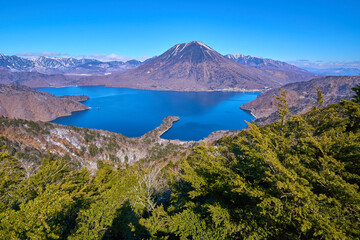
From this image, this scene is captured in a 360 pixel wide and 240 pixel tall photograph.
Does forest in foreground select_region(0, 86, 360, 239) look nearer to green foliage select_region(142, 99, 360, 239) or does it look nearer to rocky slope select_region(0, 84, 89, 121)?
green foliage select_region(142, 99, 360, 239)

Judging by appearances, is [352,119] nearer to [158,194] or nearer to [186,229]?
[186,229]

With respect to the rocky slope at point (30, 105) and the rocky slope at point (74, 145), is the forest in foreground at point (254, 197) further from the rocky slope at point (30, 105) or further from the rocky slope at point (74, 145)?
the rocky slope at point (30, 105)

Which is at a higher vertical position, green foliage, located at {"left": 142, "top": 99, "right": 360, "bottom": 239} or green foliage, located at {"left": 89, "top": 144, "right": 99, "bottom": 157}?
green foliage, located at {"left": 142, "top": 99, "right": 360, "bottom": 239}

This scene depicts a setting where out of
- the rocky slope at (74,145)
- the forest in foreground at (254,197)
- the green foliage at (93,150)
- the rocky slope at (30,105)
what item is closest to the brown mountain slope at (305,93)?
the rocky slope at (74,145)

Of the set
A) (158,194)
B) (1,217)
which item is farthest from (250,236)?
(158,194)

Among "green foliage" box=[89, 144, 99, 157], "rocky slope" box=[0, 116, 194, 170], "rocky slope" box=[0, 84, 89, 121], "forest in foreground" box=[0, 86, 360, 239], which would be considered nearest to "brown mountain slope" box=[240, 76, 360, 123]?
"rocky slope" box=[0, 116, 194, 170]
